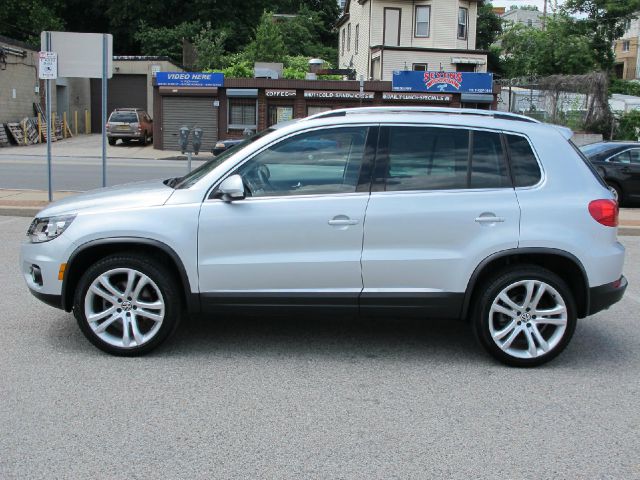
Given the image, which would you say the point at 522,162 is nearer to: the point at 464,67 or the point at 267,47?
the point at 267,47

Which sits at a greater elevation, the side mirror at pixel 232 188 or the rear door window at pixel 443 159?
the rear door window at pixel 443 159

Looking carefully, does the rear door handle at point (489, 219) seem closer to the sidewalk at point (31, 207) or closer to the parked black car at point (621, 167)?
the sidewalk at point (31, 207)

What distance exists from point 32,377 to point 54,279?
714mm

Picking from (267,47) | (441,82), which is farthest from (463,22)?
(267,47)

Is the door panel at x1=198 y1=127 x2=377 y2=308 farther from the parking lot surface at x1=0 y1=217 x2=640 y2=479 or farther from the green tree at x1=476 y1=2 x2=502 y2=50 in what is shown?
the green tree at x1=476 y1=2 x2=502 y2=50

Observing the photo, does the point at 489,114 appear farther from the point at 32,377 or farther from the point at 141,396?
the point at 32,377

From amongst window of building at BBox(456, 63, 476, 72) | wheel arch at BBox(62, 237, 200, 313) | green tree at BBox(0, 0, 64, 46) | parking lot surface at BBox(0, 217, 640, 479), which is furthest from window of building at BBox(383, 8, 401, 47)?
wheel arch at BBox(62, 237, 200, 313)

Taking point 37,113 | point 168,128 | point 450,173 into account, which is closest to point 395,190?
point 450,173

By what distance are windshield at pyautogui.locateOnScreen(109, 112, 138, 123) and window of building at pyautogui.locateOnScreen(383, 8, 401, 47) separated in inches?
625

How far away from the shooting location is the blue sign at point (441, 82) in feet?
106

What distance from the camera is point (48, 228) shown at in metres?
5.14

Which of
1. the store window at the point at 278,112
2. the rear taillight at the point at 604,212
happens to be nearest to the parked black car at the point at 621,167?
the rear taillight at the point at 604,212

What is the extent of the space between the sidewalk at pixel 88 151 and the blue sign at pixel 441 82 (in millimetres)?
10729

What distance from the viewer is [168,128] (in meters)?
32.9
